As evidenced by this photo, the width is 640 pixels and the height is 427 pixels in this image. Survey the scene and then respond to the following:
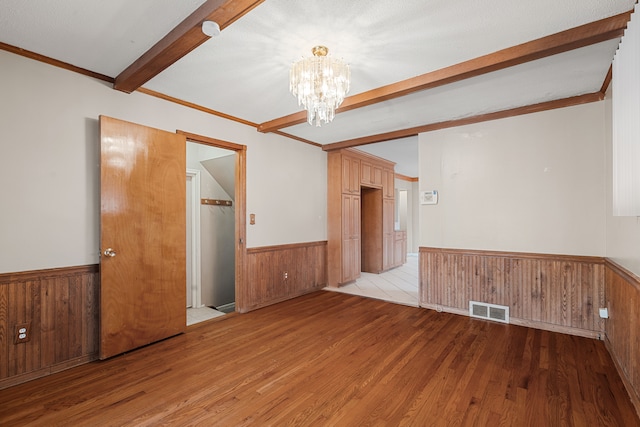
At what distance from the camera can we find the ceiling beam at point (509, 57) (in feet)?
6.23

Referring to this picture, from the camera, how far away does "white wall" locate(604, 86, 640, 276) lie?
6.57 ft

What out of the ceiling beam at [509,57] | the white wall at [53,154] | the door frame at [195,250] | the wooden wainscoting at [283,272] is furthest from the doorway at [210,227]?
the ceiling beam at [509,57]

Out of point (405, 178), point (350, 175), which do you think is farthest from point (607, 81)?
point (405, 178)

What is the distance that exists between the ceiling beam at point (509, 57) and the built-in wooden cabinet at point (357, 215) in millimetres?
2267

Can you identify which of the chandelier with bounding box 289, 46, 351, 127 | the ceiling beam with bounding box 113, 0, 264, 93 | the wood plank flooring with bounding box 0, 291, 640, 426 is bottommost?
the wood plank flooring with bounding box 0, 291, 640, 426

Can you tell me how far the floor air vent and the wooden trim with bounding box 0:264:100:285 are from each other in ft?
13.5

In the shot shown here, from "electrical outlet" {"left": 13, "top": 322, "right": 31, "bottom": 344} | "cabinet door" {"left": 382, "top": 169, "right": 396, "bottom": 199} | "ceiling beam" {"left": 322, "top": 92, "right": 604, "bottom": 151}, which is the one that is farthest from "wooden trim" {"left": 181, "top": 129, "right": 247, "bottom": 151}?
"cabinet door" {"left": 382, "top": 169, "right": 396, "bottom": 199}

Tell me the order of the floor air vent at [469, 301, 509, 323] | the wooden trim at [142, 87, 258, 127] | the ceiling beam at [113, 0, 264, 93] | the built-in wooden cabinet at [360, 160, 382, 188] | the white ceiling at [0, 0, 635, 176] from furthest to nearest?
the built-in wooden cabinet at [360, 160, 382, 188], the floor air vent at [469, 301, 509, 323], the wooden trim at [142, 87, 258, 127], the white ceiling at [0, 0, 635, 176], the ceiling beam at [113, 0, 264, 93]

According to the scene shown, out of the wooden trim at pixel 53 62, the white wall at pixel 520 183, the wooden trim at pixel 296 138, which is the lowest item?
the white wall at pixel 520 183

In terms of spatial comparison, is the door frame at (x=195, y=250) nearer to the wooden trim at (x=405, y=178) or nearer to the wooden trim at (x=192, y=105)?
the wooden trim at (x=192, y=105)

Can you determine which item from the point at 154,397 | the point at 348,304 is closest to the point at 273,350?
the point at 154,397

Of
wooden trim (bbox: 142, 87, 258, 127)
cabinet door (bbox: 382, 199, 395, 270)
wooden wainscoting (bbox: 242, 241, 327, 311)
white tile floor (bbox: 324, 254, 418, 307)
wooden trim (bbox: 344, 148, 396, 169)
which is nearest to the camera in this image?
wooden trim (bbox: 142, 87, 258, 127)

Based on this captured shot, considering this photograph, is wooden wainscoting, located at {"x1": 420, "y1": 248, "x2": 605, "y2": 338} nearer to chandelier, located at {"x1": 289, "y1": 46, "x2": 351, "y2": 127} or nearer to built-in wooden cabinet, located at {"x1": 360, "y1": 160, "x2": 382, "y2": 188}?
built-in wooden cabinet, located at {"x1": 360, "y1": 160, "x2": 382, "y2": 188}

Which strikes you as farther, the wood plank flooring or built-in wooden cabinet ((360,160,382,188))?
built-in wooden cabinet ((360,160,382,188))
